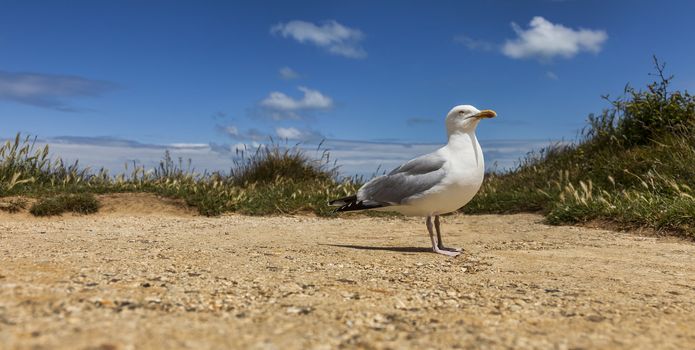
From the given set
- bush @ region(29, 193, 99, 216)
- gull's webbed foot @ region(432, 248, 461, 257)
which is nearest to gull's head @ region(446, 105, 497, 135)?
gull's webbed foot @ region(432, 248, 461, 257)

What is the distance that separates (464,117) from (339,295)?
293cm

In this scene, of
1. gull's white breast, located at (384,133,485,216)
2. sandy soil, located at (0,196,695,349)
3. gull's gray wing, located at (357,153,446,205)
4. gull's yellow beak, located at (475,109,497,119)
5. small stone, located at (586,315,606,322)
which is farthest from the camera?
gull's yellow beak, located at (475,109,497,119)

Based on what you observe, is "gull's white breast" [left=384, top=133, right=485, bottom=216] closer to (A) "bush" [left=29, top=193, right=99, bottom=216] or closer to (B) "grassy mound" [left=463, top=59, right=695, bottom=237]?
(B) "grassy mound" [left=463, top=59, right=695, bottom=237]

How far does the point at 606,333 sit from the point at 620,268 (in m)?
2.35

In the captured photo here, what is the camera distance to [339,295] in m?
3.06

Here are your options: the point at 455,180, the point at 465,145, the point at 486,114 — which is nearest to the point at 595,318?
the point at 455,180

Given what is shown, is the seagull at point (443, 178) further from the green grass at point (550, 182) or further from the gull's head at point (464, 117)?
the green grass at point (550, 182)

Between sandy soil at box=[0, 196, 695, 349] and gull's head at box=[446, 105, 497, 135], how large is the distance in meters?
1.20

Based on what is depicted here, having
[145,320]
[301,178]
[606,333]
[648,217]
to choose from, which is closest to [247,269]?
[145,320]

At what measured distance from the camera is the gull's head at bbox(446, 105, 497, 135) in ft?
17.8

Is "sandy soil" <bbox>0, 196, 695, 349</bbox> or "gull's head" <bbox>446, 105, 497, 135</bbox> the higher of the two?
"gull's head" <bbox>446, 105, 497, 135</bbox>

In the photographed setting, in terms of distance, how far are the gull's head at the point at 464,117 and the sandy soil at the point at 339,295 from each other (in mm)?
1202

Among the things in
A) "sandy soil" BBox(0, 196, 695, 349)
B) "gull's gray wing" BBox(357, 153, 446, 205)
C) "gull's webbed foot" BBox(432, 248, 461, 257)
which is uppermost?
"gull's gray wing" BBox(357, 153, 446, 205)

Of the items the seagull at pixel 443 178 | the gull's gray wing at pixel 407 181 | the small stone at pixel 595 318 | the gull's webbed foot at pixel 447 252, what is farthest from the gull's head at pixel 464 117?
the small stone at pixel 595 318
